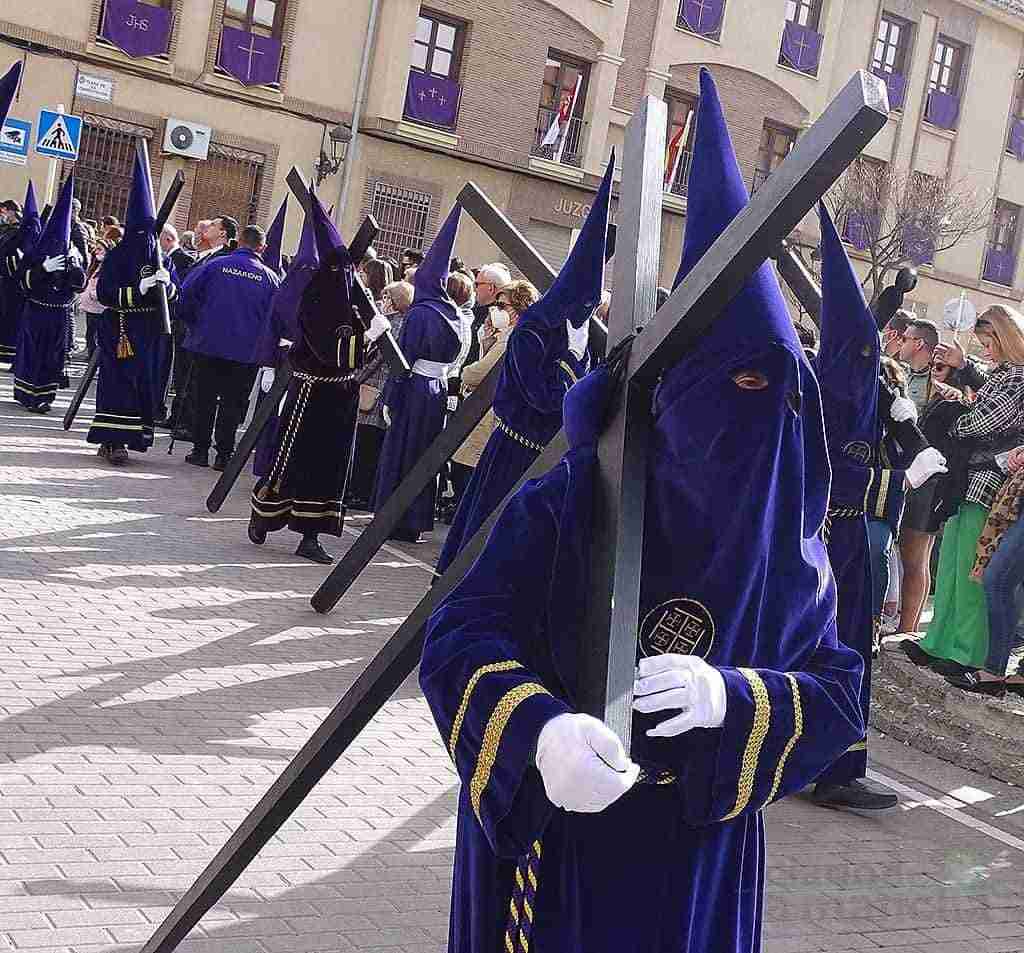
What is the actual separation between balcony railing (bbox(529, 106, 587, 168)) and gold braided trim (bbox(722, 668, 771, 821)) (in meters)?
28.0

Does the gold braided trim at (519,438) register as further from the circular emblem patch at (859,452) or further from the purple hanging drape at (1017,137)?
the purple hanging drape at (1017,137)

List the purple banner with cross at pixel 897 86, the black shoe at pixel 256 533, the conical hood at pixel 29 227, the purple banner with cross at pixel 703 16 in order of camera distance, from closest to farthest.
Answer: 1. the black shoe at pixel 256 533
2. the conical hood at pixel 29 227
3. the purple banner with cross at pixel 703 16
4. the purple banner with cross at pixel 897 86

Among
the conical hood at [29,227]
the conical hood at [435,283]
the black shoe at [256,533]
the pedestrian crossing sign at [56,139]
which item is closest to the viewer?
the black shoe at [256,533]

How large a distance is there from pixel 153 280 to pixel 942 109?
2879cm

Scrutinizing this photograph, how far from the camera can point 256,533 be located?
980 centimetres

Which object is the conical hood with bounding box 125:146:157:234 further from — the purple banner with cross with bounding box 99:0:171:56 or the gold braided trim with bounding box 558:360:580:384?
the purple banner with cross with bounding box 99:0:171:56

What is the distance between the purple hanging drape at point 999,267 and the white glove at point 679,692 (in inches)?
1492

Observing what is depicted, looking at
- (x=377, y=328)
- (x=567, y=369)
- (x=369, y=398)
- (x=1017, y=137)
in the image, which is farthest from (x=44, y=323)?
(x=1017, y=137)

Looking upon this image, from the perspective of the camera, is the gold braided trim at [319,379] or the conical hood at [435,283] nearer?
the gold braided trim at [319,379]

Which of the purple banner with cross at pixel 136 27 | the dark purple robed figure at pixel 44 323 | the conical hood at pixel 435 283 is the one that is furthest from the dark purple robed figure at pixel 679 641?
the purple banner with cross at pixel 136 27

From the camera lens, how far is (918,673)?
26.5ft

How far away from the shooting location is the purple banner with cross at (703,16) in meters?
31.5

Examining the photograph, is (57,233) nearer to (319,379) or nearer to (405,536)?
(405,536)

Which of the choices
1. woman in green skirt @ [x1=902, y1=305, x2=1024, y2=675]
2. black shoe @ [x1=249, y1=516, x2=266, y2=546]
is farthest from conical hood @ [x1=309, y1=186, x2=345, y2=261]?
woman in green skirt @ [x1=902, y1=305, x2=1024, y2=675]
